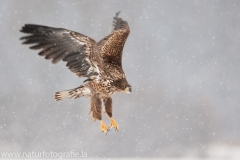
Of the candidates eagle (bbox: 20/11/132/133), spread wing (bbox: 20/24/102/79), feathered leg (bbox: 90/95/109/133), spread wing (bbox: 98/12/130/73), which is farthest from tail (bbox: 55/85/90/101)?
spread wing (bbox: 98/12/130/73)

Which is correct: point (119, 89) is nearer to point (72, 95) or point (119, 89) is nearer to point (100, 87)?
point (100, 87)

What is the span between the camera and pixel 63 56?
13.8ft

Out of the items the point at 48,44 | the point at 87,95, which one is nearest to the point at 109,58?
the point at 87,95

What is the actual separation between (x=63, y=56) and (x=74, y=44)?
0.64ft

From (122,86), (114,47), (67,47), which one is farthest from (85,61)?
(114,47)

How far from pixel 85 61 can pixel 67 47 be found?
27 cm

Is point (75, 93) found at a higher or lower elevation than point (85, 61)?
lower

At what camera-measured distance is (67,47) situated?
424 centimetres

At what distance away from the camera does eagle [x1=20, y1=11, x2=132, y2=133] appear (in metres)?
4.12

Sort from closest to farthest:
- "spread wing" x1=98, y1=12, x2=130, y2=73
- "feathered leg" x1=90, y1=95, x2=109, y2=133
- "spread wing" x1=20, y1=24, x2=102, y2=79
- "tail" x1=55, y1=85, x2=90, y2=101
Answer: "spread wing" x1=20, y1=24, x2=102, y2=79, "feathered leg" x1=90, y1=95, x2=109, y2=133, "tail" x1=55, y1=85, x2=90, y2=101, "spread wing" x1=98, y1=12, x2=130, y2=73

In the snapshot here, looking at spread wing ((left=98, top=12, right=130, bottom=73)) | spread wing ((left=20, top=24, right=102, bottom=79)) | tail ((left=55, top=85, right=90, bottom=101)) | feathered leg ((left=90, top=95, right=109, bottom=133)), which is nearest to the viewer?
spread wing ((left=20, top=24, right=102, bottom=79))

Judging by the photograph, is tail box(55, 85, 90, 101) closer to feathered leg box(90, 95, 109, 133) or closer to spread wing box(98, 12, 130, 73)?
feathered leg box(90, 95, 109, 133)

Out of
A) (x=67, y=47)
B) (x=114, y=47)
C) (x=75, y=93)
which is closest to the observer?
(x=67, y=47)

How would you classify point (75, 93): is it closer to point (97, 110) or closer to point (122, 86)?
point (97, 110)
